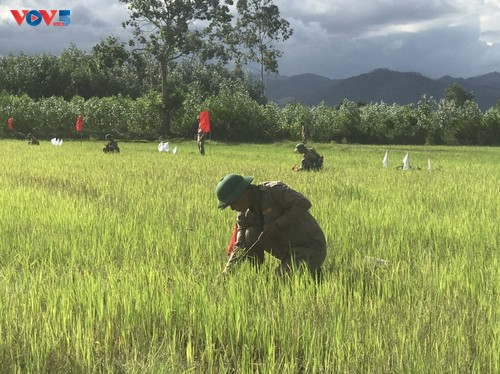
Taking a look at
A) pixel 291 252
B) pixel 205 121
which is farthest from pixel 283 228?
pixel 205 121

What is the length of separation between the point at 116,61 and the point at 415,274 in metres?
26.4

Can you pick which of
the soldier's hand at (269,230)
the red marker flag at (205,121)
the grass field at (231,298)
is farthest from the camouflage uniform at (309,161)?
the soldier's hand at (269,230)

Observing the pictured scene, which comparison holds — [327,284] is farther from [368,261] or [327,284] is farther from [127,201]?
[127,201]

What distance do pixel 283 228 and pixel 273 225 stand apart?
0.20m

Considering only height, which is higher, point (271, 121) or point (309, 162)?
point (271, 121)

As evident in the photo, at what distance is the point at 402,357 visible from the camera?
1.91 m

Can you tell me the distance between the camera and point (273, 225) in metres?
2.93

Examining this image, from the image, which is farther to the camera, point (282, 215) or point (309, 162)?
point (309, 162)

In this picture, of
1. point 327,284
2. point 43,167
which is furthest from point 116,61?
point 327,284

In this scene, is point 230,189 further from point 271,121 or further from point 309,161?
point 271,121

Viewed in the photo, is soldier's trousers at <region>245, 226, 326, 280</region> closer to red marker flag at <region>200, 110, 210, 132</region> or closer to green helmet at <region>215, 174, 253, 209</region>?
green helmet at <region>215, 174, 253, 209</region>

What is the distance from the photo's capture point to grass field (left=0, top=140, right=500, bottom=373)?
201cm

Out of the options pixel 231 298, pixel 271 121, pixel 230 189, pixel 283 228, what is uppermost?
pixel 271 121

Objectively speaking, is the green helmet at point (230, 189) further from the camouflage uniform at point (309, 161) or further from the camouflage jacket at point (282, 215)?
the camouflage uniform at point (309, 161)
